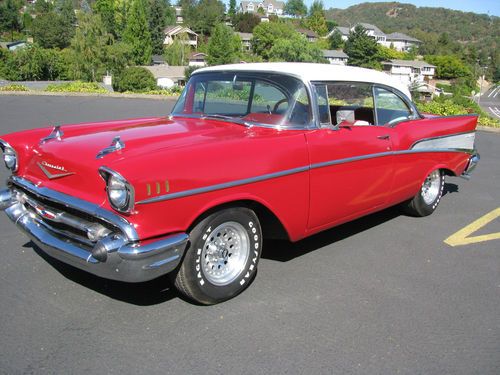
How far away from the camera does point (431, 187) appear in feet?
18.8

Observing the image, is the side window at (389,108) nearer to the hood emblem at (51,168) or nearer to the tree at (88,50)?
the hood emblem at (51,168)

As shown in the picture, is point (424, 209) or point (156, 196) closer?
point (156, 196)

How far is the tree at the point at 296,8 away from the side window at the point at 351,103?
198m

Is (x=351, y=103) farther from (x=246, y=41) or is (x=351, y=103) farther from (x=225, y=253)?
(x=246, y=41)

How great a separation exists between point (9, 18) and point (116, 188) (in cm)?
12438

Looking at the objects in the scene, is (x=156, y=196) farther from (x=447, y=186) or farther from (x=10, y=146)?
(x=447, y=186)

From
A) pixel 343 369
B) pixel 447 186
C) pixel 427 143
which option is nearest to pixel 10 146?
pixel 343 369

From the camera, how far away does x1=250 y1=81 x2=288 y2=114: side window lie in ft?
13.5

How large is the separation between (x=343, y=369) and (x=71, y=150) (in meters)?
2.32

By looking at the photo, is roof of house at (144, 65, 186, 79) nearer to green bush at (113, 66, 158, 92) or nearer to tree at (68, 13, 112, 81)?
tree at (68, 13, 112, 81)

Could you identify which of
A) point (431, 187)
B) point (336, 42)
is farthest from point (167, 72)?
point (336, 42)

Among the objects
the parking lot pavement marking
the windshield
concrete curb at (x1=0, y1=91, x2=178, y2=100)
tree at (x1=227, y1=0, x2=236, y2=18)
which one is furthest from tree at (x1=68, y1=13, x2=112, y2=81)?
tree at (x1=227, y1=0, x2=236, y2=18)

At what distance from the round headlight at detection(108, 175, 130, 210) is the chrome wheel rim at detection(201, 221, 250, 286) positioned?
2.23 ft

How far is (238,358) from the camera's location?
2836 mm
